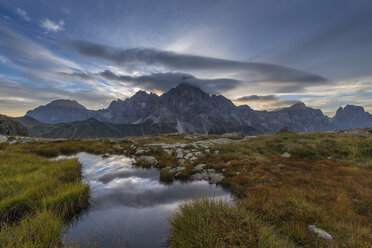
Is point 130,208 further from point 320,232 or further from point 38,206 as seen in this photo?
point 320,232

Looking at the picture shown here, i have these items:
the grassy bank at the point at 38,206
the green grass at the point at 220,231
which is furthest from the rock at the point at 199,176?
the grassy bank at the point at 38,206

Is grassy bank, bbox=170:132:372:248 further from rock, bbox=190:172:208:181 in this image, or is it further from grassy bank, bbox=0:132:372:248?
rock, bbox=190:172:208:181

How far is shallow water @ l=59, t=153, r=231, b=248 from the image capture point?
4457 mm

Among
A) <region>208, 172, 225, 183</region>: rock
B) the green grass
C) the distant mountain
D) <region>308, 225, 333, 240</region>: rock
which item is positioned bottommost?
<region>208, 172, 225, 183</region>: rock

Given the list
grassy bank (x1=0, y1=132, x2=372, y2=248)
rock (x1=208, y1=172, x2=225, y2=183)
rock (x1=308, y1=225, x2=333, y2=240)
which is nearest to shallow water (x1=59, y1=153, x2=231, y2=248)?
grassy bank (x1=0, y1=132, x2=372, y2=248)

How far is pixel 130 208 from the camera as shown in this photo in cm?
623

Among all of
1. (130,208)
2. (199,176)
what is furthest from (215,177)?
(130,208)

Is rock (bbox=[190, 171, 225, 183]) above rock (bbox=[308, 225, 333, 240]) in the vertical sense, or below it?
below

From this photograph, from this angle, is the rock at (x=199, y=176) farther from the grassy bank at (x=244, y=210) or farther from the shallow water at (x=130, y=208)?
the shallow water at (x=130, y=208)

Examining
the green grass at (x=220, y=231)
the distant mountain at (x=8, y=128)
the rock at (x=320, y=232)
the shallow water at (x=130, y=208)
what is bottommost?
the shallow water at (x=130, y=208)

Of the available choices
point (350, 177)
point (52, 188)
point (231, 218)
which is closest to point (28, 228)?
point (52, 188)

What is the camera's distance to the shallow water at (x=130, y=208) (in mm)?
4457

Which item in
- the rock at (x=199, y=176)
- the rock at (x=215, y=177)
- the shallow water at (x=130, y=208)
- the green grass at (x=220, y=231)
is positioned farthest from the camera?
the rock at (x=199, y=176)

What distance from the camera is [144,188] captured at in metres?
8.42
